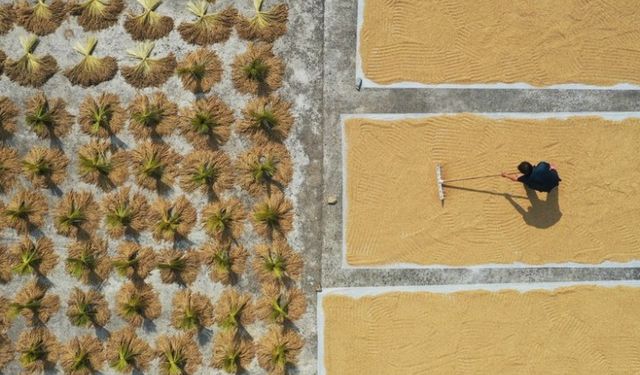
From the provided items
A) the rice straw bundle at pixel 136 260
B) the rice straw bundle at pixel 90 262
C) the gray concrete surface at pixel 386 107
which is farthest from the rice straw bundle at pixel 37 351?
the gray concrete surface at pixel 386 107

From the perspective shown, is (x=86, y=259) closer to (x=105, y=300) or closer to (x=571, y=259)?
(x=105, y=300)

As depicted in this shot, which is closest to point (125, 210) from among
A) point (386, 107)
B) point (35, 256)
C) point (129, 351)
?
point (35, 256)

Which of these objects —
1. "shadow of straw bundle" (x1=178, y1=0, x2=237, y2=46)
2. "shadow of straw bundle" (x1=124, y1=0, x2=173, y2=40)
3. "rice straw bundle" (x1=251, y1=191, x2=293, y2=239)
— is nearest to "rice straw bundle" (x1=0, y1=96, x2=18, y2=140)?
"shadow of straw bundle" (x1=124, y1=0, x2=173, y2=40)

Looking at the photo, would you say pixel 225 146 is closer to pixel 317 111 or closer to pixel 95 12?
pixel 317 111

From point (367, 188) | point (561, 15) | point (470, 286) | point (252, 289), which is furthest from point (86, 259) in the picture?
point (561, 15)

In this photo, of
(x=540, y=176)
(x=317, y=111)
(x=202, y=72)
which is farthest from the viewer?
(x=317, y=111)

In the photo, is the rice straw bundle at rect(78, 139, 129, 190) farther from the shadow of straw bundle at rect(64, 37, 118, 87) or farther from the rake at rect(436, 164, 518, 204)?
the rake at rect(436, 164, 518, 204)
